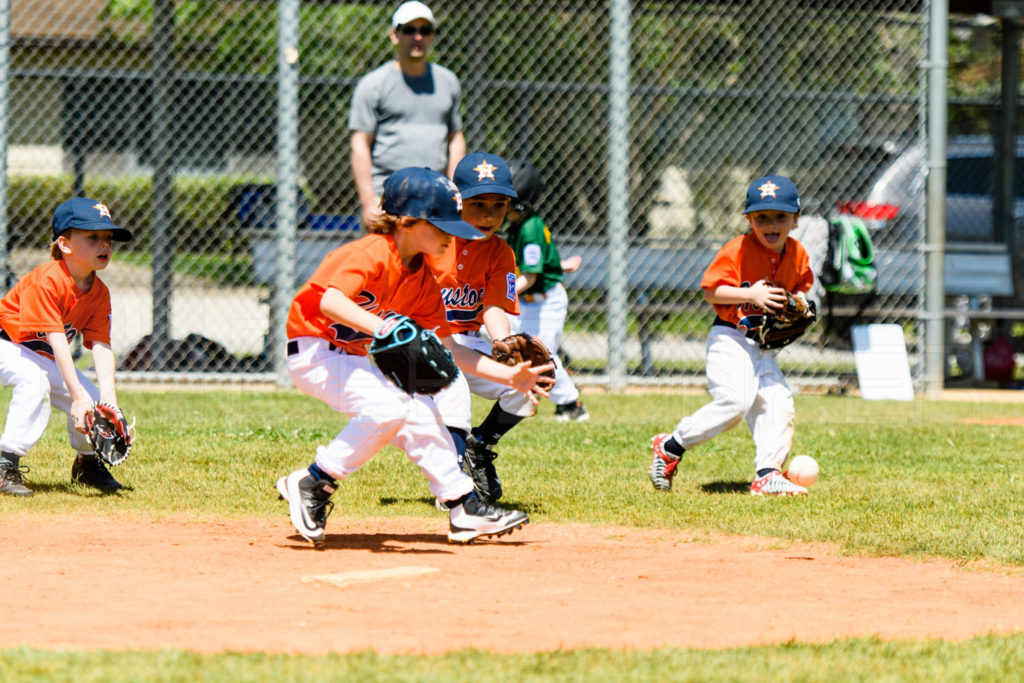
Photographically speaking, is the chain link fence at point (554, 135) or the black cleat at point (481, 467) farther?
the chain link fence at point (554, 135)

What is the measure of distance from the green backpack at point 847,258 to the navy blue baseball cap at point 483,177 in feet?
17.5

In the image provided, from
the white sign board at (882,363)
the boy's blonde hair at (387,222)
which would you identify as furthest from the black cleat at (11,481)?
the white sign board at (882,363)

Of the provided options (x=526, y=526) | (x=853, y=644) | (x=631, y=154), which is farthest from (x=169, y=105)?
(x=853, y=644)

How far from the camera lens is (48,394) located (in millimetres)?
5977

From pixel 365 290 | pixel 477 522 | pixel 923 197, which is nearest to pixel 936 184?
pixel 923 197

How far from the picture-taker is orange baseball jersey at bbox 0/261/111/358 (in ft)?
18.8

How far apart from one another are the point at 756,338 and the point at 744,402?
366mm

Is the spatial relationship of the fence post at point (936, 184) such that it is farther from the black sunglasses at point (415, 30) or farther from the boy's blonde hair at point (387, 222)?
the boy's blonde hair at point (387, 222)

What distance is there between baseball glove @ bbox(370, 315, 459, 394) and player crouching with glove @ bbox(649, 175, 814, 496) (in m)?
2.02

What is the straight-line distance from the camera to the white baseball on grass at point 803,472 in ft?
20.6

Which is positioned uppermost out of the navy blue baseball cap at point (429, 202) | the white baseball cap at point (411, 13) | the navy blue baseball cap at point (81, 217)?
the white baseball cap at point (411, 13)

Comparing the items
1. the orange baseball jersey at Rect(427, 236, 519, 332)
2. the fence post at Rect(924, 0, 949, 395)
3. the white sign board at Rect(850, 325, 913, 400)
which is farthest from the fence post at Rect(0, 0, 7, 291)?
the fence post at Rect(924, 0, 949, 395)

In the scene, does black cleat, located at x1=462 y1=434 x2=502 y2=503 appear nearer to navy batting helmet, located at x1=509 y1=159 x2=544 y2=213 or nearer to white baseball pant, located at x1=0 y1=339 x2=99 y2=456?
white baseball pant, located at x1=0 y1=339 x2=99 y2=456

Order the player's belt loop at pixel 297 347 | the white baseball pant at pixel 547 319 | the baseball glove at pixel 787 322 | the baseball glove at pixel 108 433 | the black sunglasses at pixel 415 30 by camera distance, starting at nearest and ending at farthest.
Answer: the player's belt loop at pixel 297 347 → the baseball glove at pixel 108 433 → the baseball glove at pixel 787 322 → the black sunglasses at pixel 415 30 → the white baseball pant at pixel 547 319
